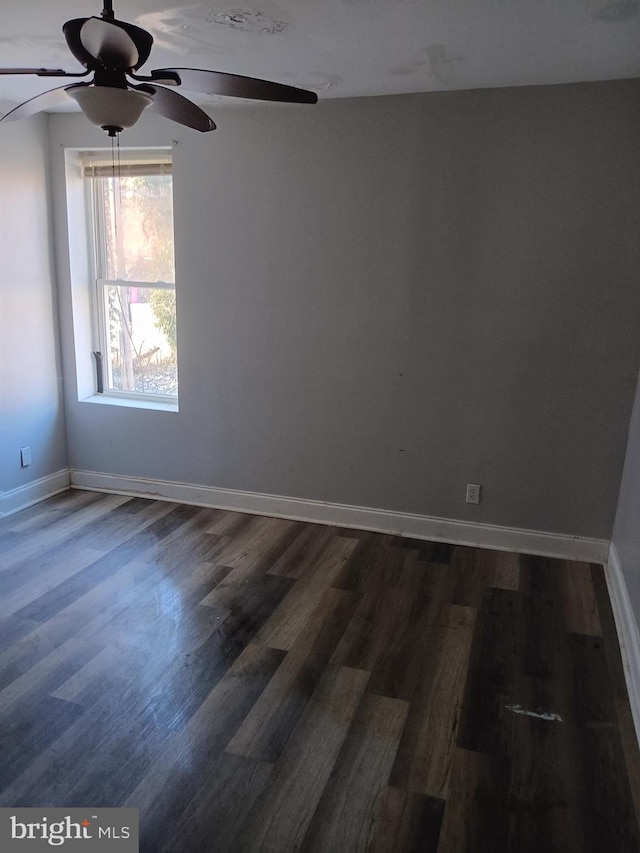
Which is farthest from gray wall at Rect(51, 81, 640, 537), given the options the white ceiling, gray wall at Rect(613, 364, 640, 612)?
the white ceiling

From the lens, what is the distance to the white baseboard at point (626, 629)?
2279mm

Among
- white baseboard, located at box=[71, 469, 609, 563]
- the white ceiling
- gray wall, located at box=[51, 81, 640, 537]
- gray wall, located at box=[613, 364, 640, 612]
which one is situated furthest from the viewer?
white baseboard, located at box=[71, 469, 609, 563]

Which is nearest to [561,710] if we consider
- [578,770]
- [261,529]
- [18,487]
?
[578,770]

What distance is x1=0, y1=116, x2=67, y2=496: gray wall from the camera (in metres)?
3.73

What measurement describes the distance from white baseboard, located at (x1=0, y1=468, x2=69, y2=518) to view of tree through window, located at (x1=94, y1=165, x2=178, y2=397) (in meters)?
0.72

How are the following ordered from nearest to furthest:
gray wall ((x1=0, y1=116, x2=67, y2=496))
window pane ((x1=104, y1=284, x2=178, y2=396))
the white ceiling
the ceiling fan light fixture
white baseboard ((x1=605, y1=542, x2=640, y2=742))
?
the ceiling fan light fixture < the white ceiling < white baseboard ((x1=605, y1=542, x2=640, y2=742)) < gray wall ((x1=0, y1=116, x2=67, y2=496)) < window pane ((x1=104, y1=284, x2=178, y2=396))

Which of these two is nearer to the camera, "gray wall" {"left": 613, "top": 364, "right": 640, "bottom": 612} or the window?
"gray wall" {"left": 613, "top": 364, "right": 640, "bottom": 612}

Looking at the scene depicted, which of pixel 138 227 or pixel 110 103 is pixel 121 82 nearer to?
pixel 110 103

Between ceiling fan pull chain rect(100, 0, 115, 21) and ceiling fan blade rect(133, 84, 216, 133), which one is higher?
ceiling fan pull chain rect(100, 0, 115, 21)

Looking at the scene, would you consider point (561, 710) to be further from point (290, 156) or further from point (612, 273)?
point (290, 156)

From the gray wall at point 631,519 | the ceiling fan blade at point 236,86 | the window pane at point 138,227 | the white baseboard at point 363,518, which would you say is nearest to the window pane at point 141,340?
the window pane at point 138,227

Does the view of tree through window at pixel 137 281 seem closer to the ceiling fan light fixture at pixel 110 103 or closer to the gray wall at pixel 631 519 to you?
the ceiling fan light fixture at pixel 110 103

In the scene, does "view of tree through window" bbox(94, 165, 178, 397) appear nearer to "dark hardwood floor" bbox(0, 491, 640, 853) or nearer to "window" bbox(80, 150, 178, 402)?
"window" bbox(80, 150, 178, 402)

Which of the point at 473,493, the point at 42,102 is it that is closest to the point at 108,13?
the point at 42,102
